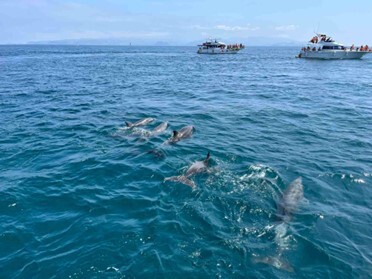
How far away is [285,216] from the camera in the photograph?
12.9m

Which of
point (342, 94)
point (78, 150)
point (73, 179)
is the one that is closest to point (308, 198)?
point (73, 179)

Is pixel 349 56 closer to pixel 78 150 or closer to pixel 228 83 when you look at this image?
pixel 228 83

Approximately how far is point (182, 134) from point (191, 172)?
6.55m

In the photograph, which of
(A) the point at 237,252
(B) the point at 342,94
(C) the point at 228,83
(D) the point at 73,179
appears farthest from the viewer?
(C) the point at 228,83

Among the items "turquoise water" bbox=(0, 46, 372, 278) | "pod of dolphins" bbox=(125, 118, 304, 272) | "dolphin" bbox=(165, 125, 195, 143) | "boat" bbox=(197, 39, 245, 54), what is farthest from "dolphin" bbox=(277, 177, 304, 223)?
"boat" bbox=(197, 39, 245, 54)

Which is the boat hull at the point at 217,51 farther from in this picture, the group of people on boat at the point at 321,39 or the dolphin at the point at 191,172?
the dolphin at the point at 191,172

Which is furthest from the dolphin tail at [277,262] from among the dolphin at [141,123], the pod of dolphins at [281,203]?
the dolphin at [141,123]

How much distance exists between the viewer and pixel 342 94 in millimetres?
39625

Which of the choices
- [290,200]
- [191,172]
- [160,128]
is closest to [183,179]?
[191,172]

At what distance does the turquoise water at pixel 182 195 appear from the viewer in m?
10.5

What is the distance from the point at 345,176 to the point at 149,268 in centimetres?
1184

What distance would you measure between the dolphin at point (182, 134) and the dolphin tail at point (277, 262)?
12083 mm

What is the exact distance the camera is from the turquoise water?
10.5m

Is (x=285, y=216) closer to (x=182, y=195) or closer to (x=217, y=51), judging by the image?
(x=182, y=195)
